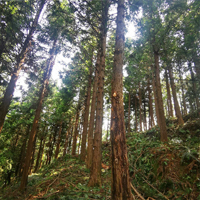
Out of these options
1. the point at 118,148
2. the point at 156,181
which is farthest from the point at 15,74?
the point at 156,181

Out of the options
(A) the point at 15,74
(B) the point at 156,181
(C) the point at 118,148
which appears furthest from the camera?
(A) the point at 15,74

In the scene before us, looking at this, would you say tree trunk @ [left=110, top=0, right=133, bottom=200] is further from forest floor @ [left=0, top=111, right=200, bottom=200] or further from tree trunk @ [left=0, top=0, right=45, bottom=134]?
tree trunk @ [left=0, top=0, right=45, bottom=134]

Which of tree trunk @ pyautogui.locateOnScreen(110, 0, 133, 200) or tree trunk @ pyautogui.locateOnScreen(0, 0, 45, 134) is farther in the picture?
tree trunk @ pyautogui.locateOnScreen(0, 0, 45, 134)

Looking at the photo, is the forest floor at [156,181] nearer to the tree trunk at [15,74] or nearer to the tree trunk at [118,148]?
the tree trunk at [118,148]

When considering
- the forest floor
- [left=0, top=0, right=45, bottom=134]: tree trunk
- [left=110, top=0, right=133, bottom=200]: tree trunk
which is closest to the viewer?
[left=110, top=0, right=133, bottom=200]: tree trunk

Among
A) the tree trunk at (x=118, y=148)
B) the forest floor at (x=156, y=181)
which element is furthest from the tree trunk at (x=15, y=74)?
the tree trunk at (x=118, y=148)

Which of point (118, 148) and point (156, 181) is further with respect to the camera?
point (156, 181)

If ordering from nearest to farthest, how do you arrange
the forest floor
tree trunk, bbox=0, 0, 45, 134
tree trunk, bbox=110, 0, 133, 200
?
tree trunk, bbox=110, 0, 133, 200 → the forest floor → tree trunk, bbox=0, 0, 45, 134

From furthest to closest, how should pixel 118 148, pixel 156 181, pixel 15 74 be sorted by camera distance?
pixel 15 74, pixel 156 181, pixel 118 148

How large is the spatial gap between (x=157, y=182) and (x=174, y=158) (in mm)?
1671

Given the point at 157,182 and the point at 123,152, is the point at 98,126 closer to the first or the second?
the point at 123,152

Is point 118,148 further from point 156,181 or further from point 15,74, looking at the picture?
point 15,74

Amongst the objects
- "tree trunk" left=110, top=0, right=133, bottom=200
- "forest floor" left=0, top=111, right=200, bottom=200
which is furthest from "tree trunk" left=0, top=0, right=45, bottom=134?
"tree trunk" left=110, top=0, right=133, bottom=200

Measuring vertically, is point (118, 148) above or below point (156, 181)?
above
